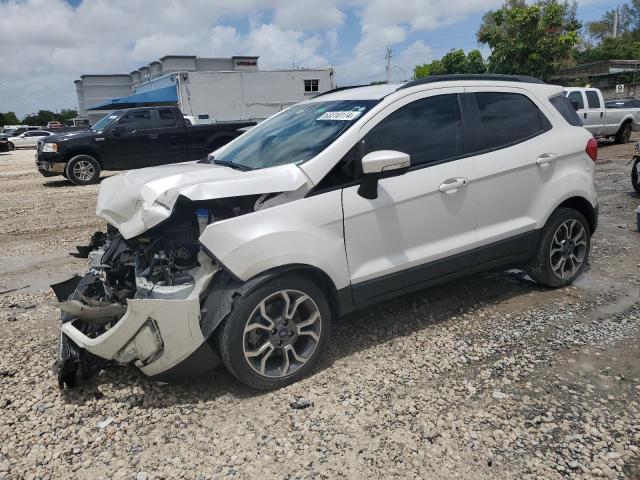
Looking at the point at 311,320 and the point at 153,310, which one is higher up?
the point at 153,310

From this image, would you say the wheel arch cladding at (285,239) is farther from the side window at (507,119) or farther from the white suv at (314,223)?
the side window at (507,119)

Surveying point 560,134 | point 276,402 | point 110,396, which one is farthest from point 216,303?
point 560,134

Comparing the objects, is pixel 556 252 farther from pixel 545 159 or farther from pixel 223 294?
pixel 223 294

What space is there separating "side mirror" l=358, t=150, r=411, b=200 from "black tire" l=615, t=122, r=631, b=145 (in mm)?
16773

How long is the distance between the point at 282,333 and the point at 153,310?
2.58 ft

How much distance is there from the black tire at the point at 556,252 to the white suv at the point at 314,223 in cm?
2

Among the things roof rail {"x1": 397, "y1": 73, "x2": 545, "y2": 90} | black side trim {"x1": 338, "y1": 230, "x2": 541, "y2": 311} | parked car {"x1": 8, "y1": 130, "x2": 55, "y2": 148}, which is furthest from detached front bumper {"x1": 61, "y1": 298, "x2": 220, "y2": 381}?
parked car {"x1": 8, "y1": 130, "x2": 55, "y2": 148}

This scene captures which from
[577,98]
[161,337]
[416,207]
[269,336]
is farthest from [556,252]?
[577,98]

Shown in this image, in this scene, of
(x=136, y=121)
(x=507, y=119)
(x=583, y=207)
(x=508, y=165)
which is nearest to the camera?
(x=508, y=165)

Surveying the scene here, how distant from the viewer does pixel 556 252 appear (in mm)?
4539

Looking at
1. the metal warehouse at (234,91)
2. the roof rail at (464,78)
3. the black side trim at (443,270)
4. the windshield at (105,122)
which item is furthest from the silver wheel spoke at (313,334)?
the metal warehouse at (234,91)

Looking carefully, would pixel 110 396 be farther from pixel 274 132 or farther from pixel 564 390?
pixel 564 390

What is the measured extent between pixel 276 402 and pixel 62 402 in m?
1.35

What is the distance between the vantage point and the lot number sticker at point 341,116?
11.7 ft
